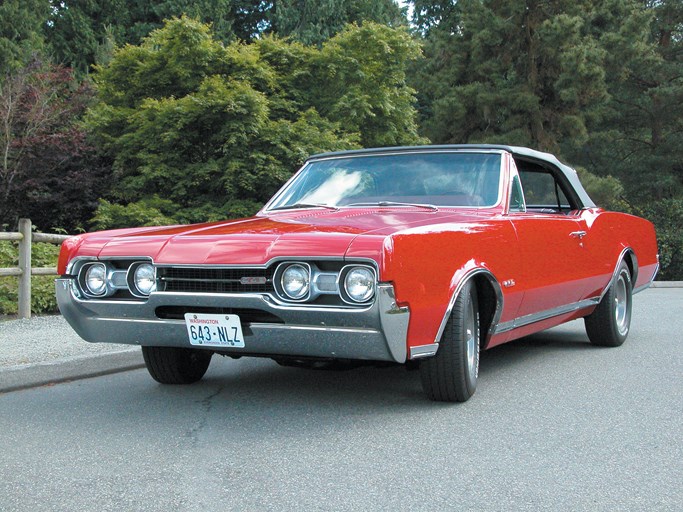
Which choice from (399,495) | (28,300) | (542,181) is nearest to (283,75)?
(28,300)

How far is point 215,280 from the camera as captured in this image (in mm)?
4367

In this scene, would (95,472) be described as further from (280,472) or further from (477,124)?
(477,124)

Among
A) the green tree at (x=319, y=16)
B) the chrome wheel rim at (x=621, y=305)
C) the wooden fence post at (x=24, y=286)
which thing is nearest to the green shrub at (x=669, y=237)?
the green tree at (x=319, y=16)

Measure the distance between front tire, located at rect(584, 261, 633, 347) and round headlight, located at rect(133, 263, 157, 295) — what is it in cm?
411

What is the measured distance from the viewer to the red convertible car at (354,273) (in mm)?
4125

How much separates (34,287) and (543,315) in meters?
5.84

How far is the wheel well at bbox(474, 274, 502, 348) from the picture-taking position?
5082 millimetres

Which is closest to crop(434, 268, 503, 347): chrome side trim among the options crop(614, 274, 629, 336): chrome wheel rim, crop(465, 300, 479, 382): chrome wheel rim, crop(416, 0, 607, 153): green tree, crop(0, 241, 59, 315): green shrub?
crop(465, 300, 479, 382): chrome wheel rim

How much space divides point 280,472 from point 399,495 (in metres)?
0.58

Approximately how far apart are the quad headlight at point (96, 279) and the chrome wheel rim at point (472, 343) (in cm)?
209

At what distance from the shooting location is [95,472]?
363cm

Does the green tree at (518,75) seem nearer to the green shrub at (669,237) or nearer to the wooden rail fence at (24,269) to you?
the green shrub at (669,237)

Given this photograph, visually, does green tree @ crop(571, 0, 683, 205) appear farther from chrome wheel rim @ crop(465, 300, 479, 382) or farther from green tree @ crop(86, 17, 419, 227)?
chrome wheel rim @ crop(465, 300, 479, 382)

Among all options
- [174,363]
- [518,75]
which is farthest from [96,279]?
[518,75]
